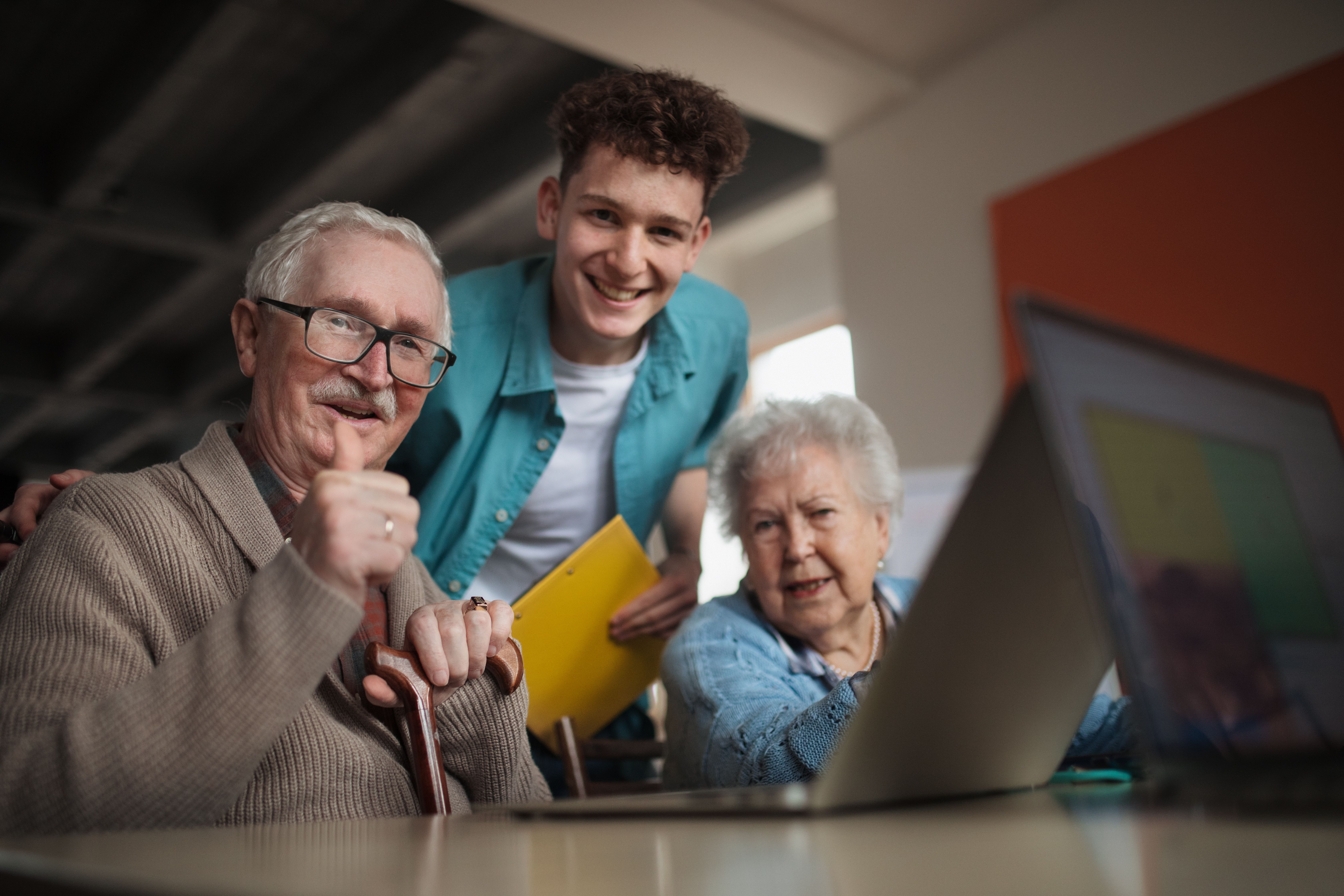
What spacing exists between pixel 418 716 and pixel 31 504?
67 centimetres

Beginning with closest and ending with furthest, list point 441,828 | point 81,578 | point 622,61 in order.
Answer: point 441,828
point 81,578
point 622,61

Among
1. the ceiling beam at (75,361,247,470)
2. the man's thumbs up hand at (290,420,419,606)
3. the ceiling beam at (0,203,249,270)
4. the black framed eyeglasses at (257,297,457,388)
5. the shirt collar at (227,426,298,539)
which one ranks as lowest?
the man's thumbs up hand at (290,420,419,606)

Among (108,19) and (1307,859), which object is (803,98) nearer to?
(108,19)

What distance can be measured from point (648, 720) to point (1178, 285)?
91.5 inches

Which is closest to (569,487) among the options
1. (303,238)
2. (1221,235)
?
(303,238)

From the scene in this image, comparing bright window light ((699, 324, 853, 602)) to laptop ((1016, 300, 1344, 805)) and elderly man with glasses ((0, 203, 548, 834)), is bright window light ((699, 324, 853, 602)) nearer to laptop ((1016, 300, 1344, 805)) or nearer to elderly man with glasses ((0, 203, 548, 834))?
elderly man with glasses ((0, 203, 548, 834))

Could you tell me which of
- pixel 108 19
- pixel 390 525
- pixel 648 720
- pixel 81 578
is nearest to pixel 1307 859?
A: pixel 390 525

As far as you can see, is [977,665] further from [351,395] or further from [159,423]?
[159,423]

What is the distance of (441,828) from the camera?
0.65 meters

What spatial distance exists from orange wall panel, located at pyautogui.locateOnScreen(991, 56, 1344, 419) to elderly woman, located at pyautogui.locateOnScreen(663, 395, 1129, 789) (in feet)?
4.79

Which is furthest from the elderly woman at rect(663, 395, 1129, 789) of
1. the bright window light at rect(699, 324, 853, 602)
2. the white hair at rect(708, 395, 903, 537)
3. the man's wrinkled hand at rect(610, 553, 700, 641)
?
the bright window light at rect(699, 324, 853, 602)

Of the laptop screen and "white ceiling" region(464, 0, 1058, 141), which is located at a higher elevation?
"white ceiling" region(464, 0, 1058, 141)

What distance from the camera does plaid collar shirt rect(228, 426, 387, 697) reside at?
1.17 meters

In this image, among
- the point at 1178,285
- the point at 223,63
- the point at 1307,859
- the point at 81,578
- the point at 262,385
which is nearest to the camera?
the point at 1307,859
